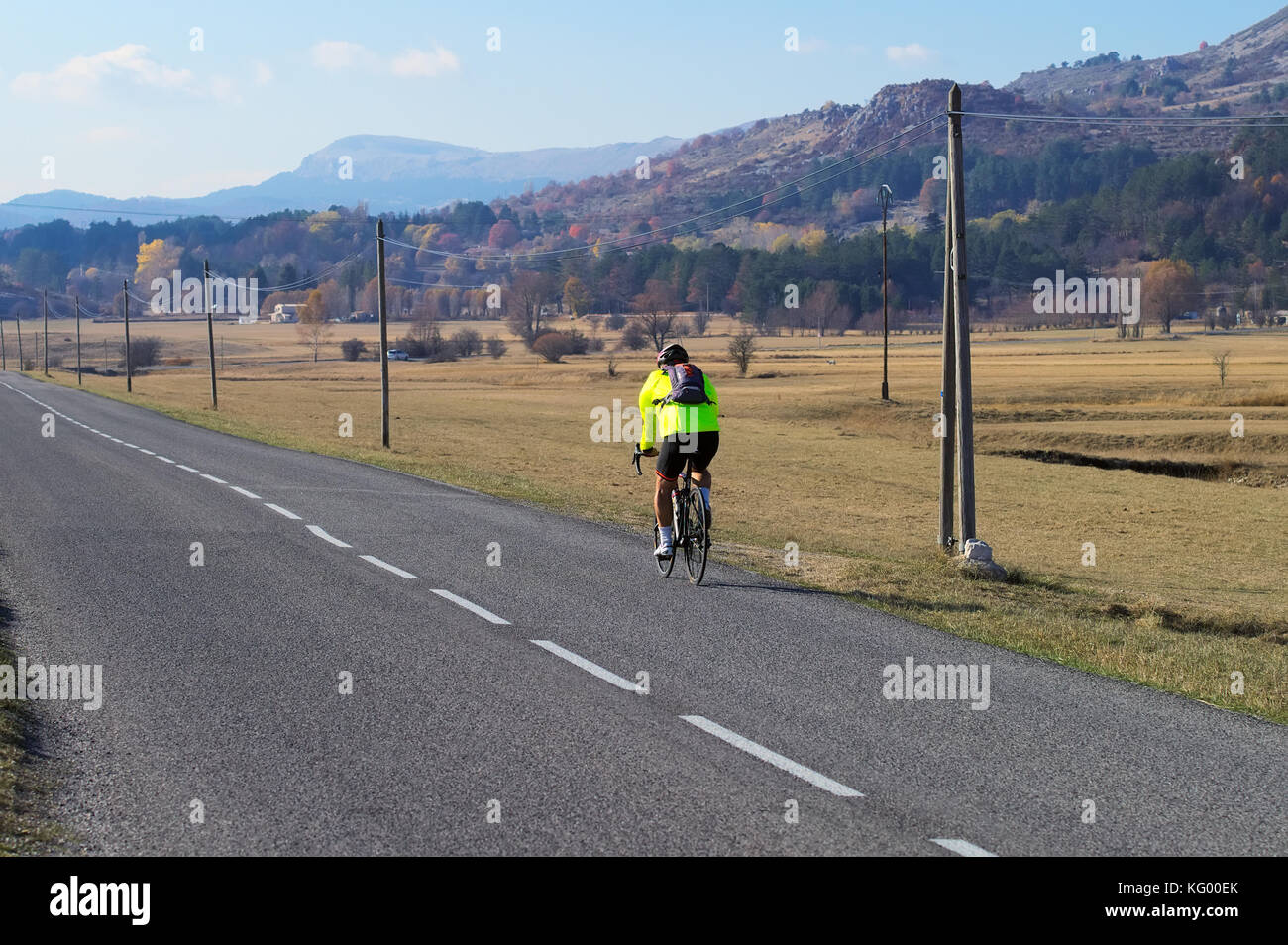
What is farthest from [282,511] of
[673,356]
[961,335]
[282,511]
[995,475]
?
[995,475]

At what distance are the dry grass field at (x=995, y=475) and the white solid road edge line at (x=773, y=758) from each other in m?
3.41

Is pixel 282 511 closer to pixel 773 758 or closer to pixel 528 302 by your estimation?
pixel 773 758

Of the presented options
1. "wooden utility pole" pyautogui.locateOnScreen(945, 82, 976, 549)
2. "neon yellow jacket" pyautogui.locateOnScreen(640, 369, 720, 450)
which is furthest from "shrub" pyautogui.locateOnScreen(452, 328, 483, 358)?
"neon yellow jacket" pyautogui.locateOnScreen(640, 369, 720, 450)

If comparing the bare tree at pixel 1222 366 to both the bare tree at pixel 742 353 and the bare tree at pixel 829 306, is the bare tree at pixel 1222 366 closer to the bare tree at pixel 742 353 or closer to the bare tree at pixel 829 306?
the bare tree at pixel 742 353

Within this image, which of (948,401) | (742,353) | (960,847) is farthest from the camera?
(742,353)

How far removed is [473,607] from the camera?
11.1 meters

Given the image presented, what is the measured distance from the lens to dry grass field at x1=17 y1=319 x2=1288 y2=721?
12.7 meters

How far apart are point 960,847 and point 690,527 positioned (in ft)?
23.1

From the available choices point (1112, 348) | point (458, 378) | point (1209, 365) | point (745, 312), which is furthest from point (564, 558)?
point (745, 312)

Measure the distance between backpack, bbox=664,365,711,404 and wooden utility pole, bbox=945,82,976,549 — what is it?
513 centimetres

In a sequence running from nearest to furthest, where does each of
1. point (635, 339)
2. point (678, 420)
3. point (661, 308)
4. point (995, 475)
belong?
point (678, 420) < point (995, 475) < point (635, 339) < point (661, 308)

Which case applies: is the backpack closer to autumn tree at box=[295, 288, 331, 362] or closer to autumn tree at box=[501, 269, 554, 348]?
autumn tree at box=[295, 288, 331, 362]

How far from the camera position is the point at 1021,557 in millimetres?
21125

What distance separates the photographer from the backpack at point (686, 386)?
11781 millimetres
